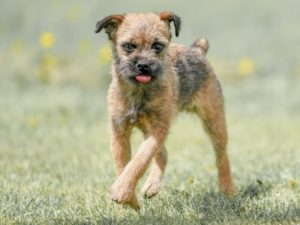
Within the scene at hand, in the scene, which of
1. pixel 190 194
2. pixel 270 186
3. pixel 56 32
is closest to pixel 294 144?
pixel 270 186

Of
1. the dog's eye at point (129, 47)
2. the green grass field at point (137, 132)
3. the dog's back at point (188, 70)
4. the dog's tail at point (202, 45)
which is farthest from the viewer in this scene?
the dog's tail at point (202, 45)

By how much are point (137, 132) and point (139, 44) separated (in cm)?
121

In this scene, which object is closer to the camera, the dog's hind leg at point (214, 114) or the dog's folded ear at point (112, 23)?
the dog's folded ear at point (112, 23)

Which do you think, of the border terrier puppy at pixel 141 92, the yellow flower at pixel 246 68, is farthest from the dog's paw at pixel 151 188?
the yellow flower at pixel 246 68

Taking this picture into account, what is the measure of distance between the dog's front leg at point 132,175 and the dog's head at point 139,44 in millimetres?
538

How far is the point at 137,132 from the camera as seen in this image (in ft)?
24.5

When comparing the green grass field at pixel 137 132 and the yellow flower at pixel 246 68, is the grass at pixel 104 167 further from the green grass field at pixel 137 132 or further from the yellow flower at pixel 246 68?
the yellow flower at pixel 246 68

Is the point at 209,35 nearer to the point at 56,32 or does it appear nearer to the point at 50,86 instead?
the point at 56,32

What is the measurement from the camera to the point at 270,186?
729 centimetres

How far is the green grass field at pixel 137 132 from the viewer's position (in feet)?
20.0

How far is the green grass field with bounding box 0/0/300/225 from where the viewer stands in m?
6.10

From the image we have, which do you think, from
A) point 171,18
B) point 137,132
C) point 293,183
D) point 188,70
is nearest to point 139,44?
point 171,18

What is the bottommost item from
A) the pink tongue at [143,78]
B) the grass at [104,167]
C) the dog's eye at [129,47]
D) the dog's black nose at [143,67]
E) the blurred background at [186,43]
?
the blurred background at [186,43]

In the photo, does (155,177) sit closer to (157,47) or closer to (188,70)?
(188,70)
